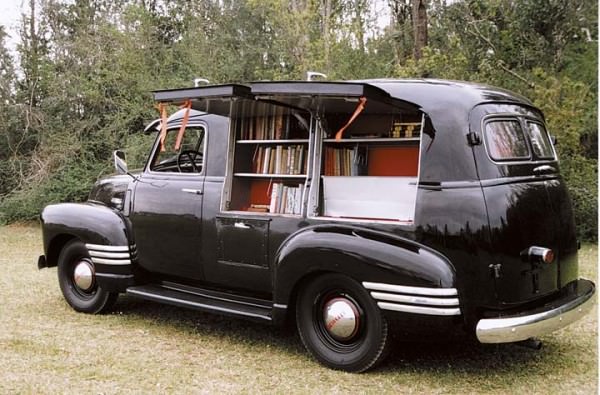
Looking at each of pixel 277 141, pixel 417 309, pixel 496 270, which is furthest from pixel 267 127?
pixel 496 270

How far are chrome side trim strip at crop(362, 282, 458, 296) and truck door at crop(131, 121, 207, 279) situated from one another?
72.2 inches

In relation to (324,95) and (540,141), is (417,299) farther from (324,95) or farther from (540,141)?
(540,141)

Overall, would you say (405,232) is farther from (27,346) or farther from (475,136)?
(27,346)

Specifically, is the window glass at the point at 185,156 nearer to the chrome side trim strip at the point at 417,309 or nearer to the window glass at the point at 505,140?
the chrome side trim strip at the point at 417,309

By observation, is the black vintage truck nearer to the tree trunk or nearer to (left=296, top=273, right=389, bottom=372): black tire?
(left=296, top=273, right=389, bottom=372): black tire

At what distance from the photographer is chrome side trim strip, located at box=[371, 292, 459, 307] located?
13.6ft

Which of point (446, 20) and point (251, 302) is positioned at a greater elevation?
point (446, 20)

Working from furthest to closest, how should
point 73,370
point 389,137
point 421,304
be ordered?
point 389,137 → point 73,370 → point 421,304

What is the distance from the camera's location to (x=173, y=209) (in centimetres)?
574

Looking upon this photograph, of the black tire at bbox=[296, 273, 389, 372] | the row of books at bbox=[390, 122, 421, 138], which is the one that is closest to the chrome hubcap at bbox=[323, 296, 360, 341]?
the black tire at bbox=[296, 273, 389, 372]

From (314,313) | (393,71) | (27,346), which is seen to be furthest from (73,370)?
(393,71)

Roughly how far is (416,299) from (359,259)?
482 mm

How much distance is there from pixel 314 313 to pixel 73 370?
5.99 feet

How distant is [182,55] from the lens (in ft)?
53.8
